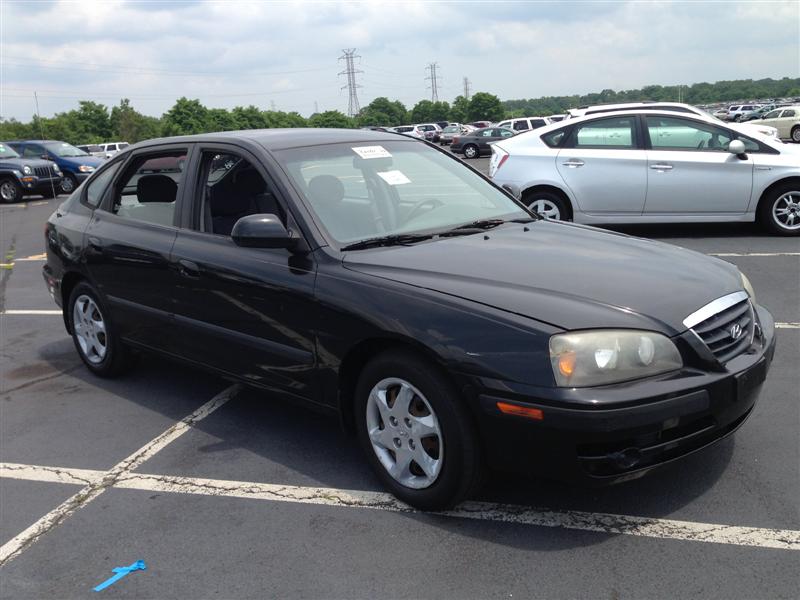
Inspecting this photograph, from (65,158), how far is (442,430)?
23.4m

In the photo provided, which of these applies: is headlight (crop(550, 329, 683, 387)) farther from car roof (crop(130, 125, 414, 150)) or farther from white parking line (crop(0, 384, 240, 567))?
white parking line (crop(0, 384, 240, 567))

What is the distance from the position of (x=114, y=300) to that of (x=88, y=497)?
1639mm

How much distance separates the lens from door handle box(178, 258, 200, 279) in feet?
13.8

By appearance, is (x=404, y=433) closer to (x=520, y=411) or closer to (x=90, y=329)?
(x=520, y=411)

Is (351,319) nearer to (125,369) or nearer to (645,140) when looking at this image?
(125,369)

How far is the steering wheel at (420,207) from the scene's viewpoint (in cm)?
403

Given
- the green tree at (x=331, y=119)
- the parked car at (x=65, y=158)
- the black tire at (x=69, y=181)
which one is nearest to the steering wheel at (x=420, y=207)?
the parked car at (x=65, y=158)

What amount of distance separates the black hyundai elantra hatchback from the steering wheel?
0.6 inches

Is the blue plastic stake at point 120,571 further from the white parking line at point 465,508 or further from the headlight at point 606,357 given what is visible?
the headlight at point 606,357

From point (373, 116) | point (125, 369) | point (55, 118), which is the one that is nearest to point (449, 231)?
point (125, 369)

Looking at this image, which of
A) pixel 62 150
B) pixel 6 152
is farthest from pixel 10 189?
pixel 62 150

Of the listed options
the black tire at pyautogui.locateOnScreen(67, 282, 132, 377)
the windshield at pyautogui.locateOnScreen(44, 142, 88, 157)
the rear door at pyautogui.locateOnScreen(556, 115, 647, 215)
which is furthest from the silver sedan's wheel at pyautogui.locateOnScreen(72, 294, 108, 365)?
the windshield at pyautogui.locateOnScreen(44, 142, 88, 157)

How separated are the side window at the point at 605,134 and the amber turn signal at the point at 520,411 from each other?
7270 mm

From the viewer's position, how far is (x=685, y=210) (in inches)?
359
